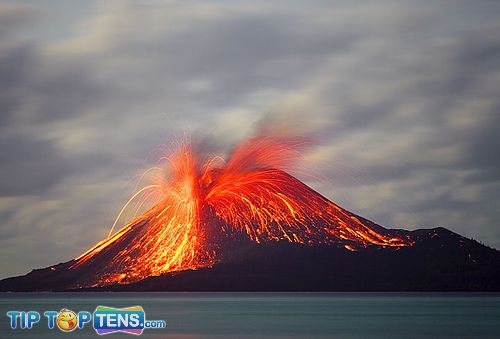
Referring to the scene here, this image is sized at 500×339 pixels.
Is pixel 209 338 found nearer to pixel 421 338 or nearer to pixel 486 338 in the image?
pixel 421 338

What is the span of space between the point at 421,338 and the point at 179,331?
29.2 metres

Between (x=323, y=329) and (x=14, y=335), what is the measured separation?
123ft

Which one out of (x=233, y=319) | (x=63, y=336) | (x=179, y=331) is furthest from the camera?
(x=233, y=319)

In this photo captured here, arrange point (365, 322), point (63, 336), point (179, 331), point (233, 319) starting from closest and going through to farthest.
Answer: point (63, 336) → point (179, 331) → point (365, 322) → point (233, 319)

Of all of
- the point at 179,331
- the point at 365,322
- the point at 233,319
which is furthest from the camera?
the point at 233,319

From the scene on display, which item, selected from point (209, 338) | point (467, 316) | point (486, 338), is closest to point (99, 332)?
point (209, 338)

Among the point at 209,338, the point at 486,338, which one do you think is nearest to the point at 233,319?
the point at 209,338

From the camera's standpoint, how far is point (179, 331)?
4195 inches

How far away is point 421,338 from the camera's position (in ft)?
319

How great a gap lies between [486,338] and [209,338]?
100 feet

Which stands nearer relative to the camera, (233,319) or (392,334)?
(392,334)

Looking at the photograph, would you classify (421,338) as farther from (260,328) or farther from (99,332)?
(99,332)

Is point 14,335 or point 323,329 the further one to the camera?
point 323,329

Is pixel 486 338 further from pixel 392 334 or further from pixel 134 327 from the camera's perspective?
pixel 134 327
